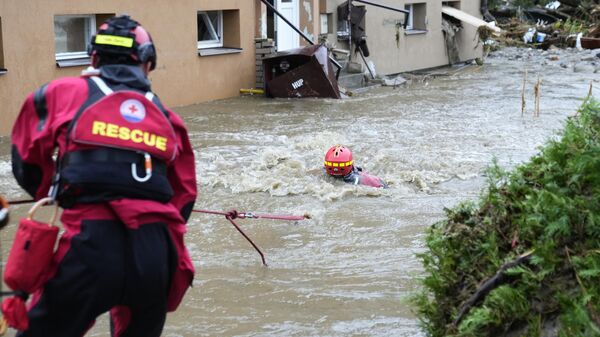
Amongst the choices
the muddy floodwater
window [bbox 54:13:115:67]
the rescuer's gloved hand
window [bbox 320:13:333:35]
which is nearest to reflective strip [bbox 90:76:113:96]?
the rescuer's gloved hand

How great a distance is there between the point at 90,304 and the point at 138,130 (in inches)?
25.0

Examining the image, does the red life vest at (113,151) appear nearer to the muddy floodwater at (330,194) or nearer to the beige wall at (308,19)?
the muddy floodwater at (330,194)

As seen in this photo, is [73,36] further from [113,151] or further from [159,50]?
[113,151]

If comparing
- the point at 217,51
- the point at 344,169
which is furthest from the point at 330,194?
the point at 217,51

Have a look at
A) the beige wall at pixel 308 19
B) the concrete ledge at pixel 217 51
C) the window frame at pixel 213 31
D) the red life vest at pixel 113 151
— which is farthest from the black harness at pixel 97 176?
the beige wall at pixel 308 19

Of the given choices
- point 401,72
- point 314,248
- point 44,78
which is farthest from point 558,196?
point 401,72

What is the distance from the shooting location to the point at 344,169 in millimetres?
9805

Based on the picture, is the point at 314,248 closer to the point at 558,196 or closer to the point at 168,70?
the point at 558,196

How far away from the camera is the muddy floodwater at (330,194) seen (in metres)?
5.82

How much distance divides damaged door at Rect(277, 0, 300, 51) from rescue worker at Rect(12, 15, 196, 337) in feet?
48.5

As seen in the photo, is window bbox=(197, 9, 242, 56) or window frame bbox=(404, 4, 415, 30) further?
window frame bbox=(404, 4, 415, 30)

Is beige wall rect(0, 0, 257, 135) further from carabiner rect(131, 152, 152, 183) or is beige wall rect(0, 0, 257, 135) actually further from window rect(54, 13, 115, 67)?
carabiner rect(131, 152, 152, 183)

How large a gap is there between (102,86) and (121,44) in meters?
0.19

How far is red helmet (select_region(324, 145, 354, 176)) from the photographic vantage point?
977 centimetres
